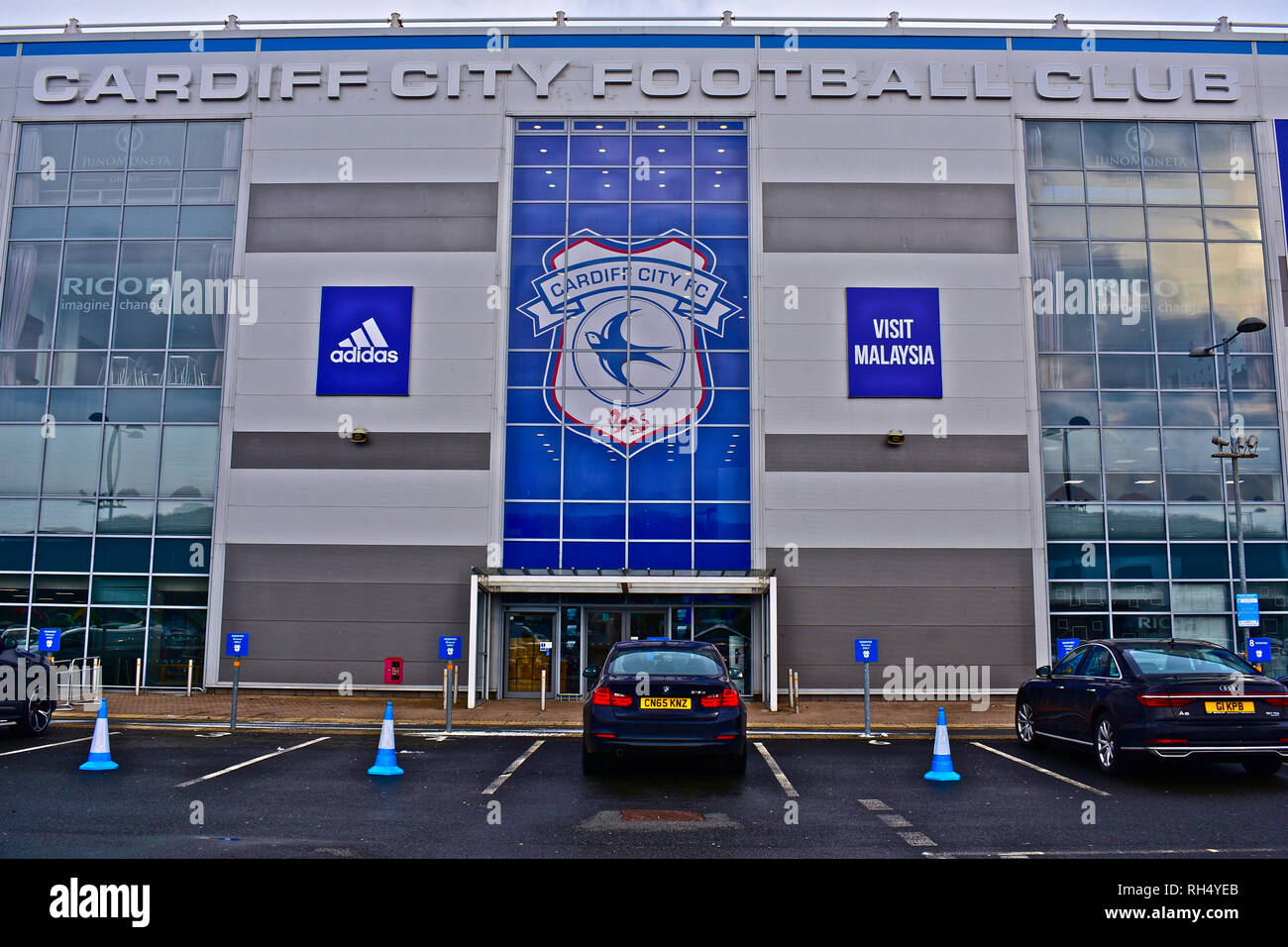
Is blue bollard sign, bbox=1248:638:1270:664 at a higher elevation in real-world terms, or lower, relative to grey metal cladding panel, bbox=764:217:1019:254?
lower

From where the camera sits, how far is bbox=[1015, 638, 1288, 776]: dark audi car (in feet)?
30.6

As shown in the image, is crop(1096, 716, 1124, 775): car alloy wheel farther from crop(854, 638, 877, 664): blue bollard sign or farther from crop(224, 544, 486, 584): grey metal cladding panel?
crop(224, 544, 486, 584): grey metal cladding panel

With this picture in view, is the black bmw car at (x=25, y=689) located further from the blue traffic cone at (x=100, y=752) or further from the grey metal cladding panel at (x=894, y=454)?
the grey metal cladding panel at (x=894, y=454)

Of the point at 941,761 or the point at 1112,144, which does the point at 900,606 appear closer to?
the point at 941,761

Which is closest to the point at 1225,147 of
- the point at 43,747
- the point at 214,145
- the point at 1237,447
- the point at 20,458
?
the point at 1237,447

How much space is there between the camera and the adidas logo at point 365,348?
21047 mm

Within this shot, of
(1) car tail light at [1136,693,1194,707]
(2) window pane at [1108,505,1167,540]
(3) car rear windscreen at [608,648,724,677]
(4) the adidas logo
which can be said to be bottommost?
(1) car tail light at [1136,693,1194,707]

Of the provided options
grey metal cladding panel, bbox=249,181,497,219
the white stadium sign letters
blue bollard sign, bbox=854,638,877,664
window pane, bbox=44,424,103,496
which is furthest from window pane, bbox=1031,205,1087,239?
window pane, bbox=44,424,103,496

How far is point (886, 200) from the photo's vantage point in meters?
21.6

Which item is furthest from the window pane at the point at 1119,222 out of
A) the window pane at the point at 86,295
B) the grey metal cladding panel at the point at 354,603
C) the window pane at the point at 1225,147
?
the window pane at the point at 86,295

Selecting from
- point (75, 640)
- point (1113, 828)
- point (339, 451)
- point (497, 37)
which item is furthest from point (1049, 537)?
point (75, 640)

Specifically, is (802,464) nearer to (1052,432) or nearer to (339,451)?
(1052,432)

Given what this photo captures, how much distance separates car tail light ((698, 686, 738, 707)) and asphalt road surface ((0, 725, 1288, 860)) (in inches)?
28.1
